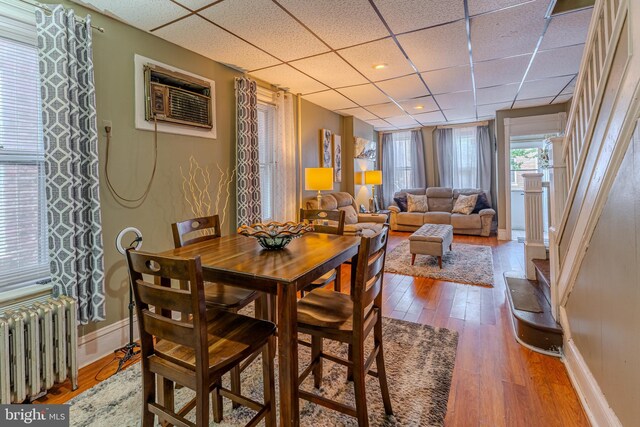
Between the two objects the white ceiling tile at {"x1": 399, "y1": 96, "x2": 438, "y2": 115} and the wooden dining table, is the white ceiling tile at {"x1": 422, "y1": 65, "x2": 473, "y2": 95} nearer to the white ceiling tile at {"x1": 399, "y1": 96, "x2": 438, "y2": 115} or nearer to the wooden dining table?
the white ceiling tile at {"x1": 399, "y1": 96, "x2": 438, "y2": 115}

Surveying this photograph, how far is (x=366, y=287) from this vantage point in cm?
136

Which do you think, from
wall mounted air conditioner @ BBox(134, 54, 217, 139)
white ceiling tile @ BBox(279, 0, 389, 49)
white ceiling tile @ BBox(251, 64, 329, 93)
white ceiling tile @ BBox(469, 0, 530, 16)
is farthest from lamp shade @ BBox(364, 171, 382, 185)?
white ceiling tile @ BBox(469, 0, 530, 16)

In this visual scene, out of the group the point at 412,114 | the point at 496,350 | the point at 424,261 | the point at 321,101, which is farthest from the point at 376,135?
the point at 496,350

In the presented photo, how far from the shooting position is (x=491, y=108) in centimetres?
546

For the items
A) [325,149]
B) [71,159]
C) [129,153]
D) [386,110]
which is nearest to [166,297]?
[71,159]

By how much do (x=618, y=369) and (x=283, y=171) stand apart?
3520 mm

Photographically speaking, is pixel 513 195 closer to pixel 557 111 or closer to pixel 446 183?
pixel 446 183

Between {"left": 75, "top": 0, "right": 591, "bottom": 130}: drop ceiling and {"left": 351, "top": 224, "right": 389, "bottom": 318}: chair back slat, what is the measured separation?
5.81 feet

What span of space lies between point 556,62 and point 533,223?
185 cm

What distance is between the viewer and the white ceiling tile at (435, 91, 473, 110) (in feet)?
14.7

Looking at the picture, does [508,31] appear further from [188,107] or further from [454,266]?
[188,107]

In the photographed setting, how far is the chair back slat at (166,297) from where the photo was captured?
103 centimetres

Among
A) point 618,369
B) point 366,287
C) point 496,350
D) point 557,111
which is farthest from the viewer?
point 557,111

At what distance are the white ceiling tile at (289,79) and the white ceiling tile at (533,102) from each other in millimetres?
3522
